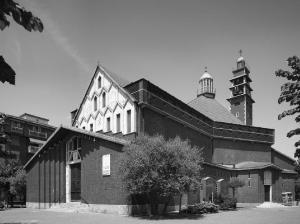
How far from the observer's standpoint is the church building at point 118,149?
29.2 meters

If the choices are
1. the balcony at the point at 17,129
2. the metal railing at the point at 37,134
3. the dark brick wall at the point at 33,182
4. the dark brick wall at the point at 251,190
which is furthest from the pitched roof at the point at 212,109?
the balcony at the point at 17,129

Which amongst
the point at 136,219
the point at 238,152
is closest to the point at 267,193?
the point at 238,152

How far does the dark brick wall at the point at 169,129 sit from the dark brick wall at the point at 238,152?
12.1 ft

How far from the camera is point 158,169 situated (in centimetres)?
2370

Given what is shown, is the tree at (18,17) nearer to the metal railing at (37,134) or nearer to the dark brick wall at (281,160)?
the dark brick wall at (281,160)

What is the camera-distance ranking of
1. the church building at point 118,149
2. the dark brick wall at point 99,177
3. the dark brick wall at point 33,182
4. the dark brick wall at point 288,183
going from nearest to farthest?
the dark brick wall at point 99,177 < the church building at point 118,149 < the dark brick wall at point 33,182 < the dark brick wall at point 288,183

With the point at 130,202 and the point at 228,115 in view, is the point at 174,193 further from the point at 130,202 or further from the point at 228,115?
the point at 228,115

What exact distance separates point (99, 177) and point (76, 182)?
4.75m

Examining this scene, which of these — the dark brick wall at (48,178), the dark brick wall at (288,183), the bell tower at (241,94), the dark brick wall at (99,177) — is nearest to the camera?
the dark brick wall at (99,177)

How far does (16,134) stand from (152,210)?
→ 39.7 m

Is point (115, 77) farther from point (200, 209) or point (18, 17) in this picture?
point (18, 17)

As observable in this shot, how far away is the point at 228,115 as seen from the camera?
190 feet

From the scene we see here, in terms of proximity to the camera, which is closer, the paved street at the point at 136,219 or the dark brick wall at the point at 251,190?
the paved street at the point at 136,219

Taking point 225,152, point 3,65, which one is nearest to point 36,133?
point 225,152
